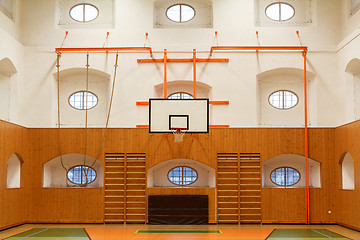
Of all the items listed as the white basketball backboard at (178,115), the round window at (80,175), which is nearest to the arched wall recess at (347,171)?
the white basketball backboard at (178,115)

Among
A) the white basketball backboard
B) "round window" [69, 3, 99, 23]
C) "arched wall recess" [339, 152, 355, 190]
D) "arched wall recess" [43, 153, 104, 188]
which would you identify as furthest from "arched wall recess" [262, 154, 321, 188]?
"round window" [69, 3, 99, 23]

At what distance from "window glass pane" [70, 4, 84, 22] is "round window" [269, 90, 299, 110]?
7291 millimetres

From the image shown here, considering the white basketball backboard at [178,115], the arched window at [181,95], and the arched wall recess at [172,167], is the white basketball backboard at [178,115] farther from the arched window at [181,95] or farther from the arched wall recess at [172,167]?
the arched window at [181,95]

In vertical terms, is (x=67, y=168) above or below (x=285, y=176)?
above

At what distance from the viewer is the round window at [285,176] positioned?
1563cm

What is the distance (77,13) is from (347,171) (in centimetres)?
1055

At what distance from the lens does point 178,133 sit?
13625mm

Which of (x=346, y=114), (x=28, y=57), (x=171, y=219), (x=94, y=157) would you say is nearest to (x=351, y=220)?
(x=346, y=114)

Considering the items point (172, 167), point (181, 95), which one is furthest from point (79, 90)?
point (172, 167)

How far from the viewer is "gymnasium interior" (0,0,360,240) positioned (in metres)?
14.3

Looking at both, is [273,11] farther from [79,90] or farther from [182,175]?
[79,90]

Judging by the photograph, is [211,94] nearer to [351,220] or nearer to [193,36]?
[193,36]

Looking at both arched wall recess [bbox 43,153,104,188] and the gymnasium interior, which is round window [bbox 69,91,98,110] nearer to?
the gymnasium interior

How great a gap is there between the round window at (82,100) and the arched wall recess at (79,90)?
0.09 meters
